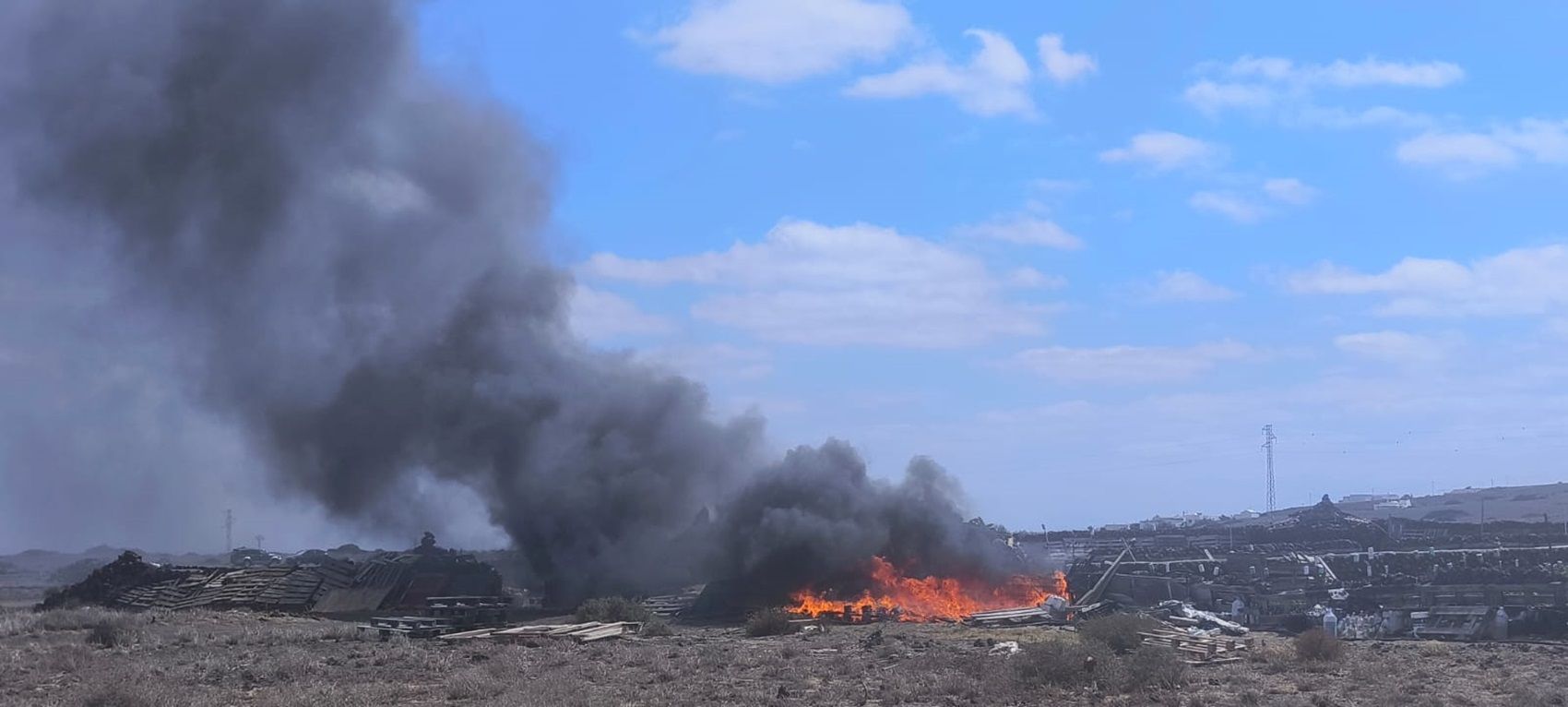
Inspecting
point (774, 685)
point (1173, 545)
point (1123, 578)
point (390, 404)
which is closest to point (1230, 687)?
point (774, 685)

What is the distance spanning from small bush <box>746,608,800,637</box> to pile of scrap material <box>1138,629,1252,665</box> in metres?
12.4

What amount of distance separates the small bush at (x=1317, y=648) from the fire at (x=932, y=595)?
20.9 meters

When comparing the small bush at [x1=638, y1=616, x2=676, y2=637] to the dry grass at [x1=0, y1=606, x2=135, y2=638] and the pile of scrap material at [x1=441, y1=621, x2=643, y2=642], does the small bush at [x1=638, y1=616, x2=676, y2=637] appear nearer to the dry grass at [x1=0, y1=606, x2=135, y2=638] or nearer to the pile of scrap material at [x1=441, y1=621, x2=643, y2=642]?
the pile of scrap material at [x1=441, y1=621, x2=643, y2=642]

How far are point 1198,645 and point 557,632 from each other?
60.5 feet

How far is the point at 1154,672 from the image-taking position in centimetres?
2797

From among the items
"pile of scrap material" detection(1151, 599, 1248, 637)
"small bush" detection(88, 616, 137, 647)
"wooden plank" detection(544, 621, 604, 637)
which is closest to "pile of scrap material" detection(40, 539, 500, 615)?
"wooden plank" detection(544, 621, 604, 637)

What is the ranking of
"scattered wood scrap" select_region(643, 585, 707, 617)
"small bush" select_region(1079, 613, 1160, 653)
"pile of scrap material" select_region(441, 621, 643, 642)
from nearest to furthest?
"small bush" select_region(1079, 613, 1160, 653), "pile of scrap material" select_region(441, 621, 643, 642), "scattered wood scrap" select_region(643, 585, 707, 617)

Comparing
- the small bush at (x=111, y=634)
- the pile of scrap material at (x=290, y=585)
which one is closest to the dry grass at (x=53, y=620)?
the small bush at (x=111, y=634)

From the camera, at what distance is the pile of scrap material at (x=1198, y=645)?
109 feet

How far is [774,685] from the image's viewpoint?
28359mm

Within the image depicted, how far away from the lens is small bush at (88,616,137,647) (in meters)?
38.2

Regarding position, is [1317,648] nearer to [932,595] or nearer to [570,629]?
[570,629]

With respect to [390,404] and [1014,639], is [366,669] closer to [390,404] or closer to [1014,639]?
[1014,639]

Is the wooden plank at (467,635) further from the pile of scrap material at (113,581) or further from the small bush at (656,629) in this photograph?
the pile of scrap material at (113,581)
